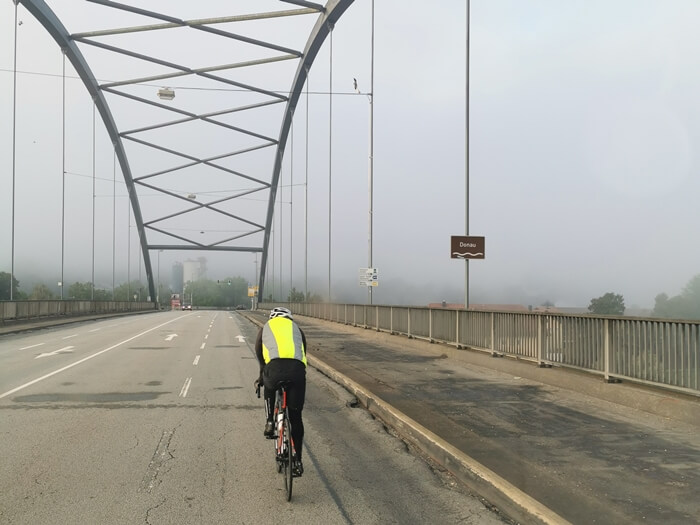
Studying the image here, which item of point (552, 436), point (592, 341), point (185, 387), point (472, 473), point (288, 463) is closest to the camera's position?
point (288, 463)

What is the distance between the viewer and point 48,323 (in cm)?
3478

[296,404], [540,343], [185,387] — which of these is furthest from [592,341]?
[185,387]

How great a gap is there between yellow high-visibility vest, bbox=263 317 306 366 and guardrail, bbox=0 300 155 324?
92.6 feet

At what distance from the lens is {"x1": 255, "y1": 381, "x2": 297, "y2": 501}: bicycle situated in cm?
521

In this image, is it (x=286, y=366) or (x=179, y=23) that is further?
(x=179, y=23)

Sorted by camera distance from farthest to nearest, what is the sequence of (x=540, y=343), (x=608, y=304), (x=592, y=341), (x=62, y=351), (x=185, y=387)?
(x=62, y=351), (x=608, y=304), (x=185, y=387), (x=540, y=343), (x=592, y=341)

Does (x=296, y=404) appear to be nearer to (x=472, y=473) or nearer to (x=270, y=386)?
(x=270, y=386)

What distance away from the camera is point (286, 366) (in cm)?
555

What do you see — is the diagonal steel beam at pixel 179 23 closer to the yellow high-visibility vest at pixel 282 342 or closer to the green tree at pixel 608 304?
the green tree at pixel 608 304

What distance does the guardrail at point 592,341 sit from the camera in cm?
788

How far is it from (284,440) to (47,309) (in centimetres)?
3783

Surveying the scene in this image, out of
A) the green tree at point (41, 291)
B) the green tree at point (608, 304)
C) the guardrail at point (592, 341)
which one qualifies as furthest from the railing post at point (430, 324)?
the green tree at point (41, 291)

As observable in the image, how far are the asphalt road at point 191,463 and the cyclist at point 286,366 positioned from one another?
58 cm

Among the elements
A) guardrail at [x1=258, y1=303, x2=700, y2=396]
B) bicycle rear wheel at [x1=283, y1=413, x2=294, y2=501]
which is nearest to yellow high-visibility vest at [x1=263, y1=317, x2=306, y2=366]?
bicycle rear wheel at [x1=283, y1=413, x2=294, y2=501]
